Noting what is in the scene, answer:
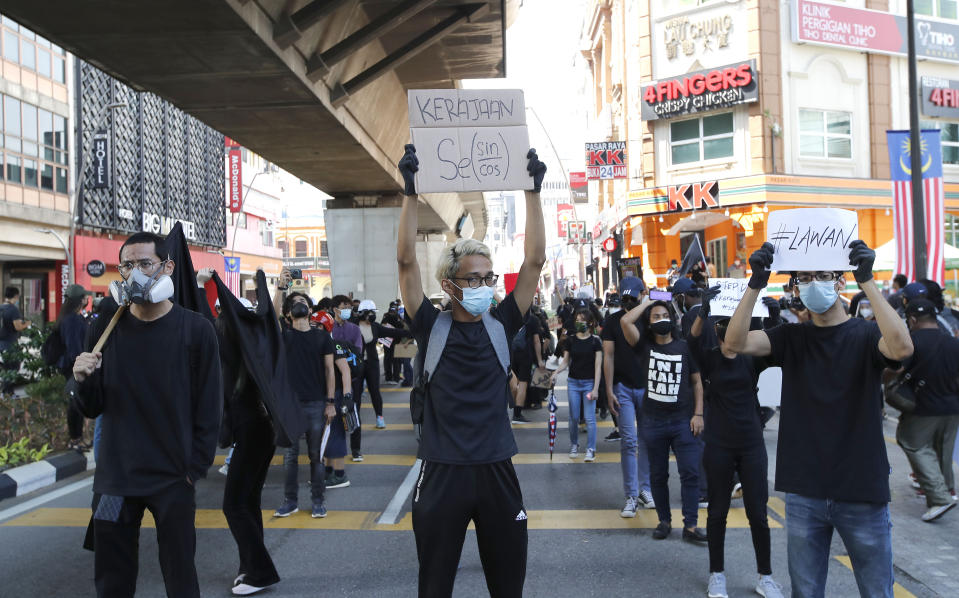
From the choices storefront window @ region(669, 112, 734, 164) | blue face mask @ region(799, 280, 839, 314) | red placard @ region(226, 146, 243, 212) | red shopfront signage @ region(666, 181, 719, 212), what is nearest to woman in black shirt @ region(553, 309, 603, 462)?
blue face mask @ region(799, 280, 839, 314)

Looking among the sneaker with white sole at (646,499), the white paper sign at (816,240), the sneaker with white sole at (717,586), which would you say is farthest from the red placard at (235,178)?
the white paper sign at (816,240)

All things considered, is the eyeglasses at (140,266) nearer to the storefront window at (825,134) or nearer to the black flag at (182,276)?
the black flag at (182,276)

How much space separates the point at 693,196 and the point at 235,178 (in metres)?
32.4

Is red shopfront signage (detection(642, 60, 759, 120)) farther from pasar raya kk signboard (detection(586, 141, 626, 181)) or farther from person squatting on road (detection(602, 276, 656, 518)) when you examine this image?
person squatting on road (detection(602, 276, 656, 518))

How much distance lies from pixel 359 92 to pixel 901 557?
13429 mm

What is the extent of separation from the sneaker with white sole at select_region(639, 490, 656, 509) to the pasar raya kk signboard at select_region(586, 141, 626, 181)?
778 inches

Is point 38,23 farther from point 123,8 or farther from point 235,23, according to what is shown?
point 235,23

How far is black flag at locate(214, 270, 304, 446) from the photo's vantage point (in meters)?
5.04

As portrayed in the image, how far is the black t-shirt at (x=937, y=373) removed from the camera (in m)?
6.50

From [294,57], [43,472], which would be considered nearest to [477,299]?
[43,472]

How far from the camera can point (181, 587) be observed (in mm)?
3574

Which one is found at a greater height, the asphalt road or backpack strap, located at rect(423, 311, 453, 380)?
backpack strap, located at rect(423, 311, 453, 380)

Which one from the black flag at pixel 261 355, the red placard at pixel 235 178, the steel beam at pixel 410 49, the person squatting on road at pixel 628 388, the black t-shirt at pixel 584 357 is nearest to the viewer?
the black flag at pixel 261 355

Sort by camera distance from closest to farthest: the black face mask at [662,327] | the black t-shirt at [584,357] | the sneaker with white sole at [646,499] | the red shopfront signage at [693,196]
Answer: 1. the black face mask at [662,327]
2. the sneaker with white sole at [646,499]
3. the black t-shirt at [584,357]
4. the red shopfront signage at [693,196]
